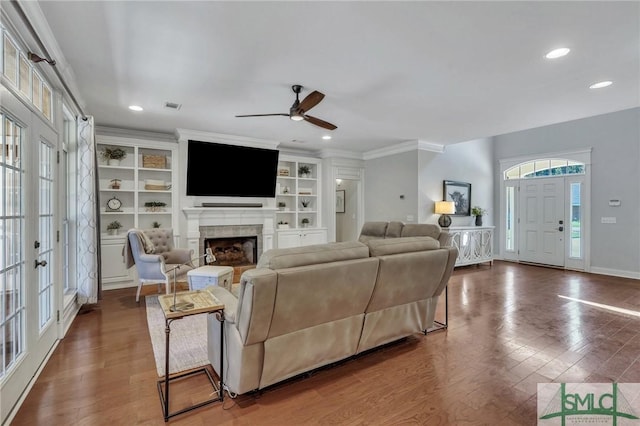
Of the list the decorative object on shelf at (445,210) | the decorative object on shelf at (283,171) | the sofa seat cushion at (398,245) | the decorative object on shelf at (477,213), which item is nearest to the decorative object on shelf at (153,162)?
the decorative object on shelf at (283,171)

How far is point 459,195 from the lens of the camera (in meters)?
6.90

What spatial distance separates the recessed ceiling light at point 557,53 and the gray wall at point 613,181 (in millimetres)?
4537

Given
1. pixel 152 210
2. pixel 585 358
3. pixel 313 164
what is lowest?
pixel 585 358

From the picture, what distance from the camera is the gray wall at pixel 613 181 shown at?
5574mm

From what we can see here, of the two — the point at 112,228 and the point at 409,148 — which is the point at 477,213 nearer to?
the point at 409,148

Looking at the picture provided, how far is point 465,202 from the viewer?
705cm

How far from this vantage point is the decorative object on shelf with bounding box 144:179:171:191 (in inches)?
207

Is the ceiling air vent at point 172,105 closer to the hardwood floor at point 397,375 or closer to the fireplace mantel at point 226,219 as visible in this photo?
the fireplace mantel at point 226,219

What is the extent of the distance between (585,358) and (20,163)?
471cm

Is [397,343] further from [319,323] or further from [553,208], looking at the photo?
[553,208]

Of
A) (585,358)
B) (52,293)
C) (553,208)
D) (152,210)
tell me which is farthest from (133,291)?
(553,208)

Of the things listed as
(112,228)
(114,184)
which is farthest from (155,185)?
(112,228)

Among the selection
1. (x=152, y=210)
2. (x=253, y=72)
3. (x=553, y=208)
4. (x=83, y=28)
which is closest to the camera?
(x=83, y=28)

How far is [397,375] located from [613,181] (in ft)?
21.1
